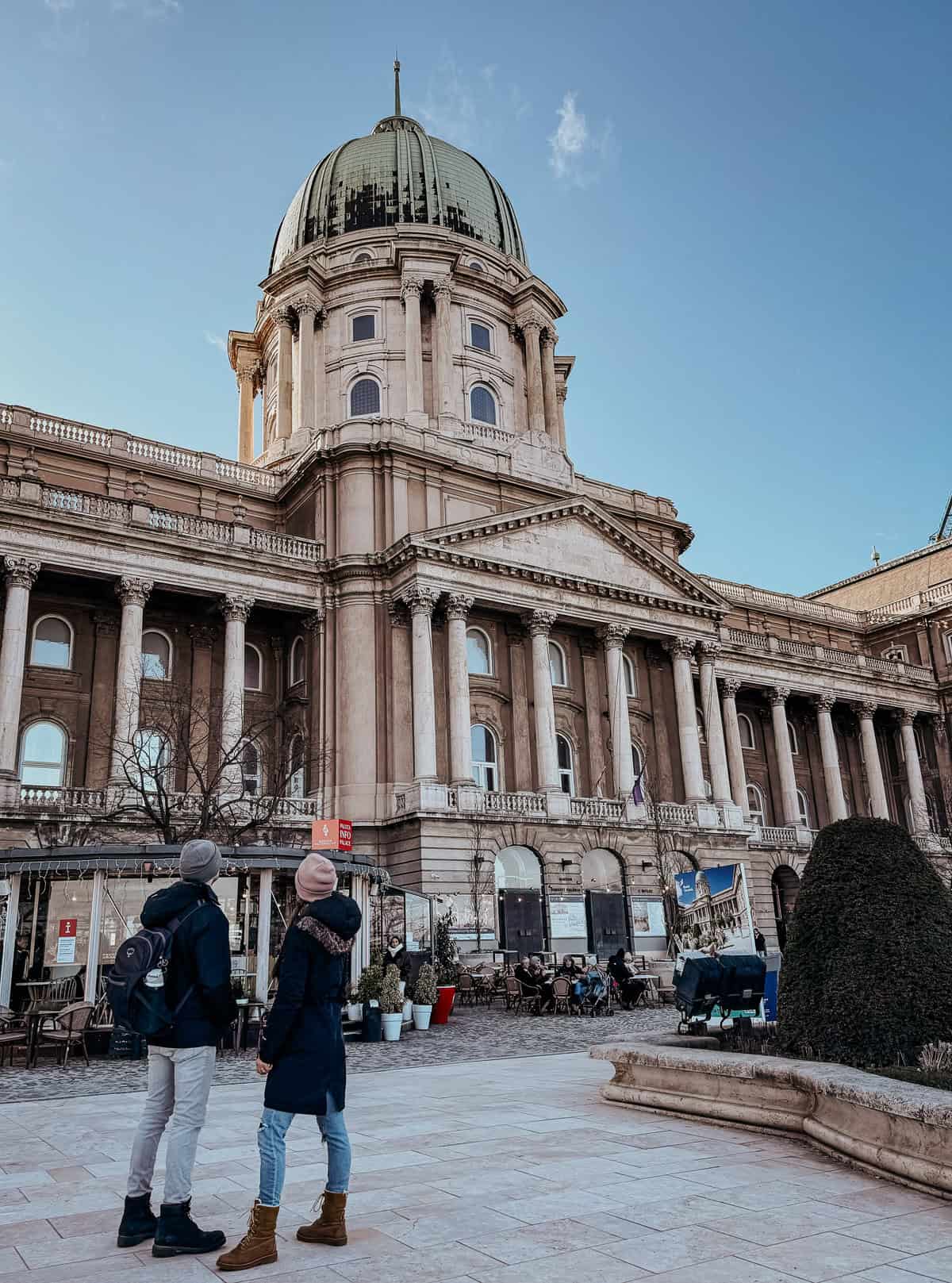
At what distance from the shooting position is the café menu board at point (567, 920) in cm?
3394

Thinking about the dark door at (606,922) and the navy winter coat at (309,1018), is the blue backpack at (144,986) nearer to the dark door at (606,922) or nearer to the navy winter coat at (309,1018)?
the navy winter coat at (309,1018)

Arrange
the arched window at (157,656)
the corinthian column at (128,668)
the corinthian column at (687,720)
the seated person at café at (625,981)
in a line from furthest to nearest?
the corinthian column at (687,720) → the arched window at (157,656) → the corinthian column at (128,668) → the seated person at café at (625,981)

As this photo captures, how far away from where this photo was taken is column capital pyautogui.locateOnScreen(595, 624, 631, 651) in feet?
130

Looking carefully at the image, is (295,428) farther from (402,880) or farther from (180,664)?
(402,880)

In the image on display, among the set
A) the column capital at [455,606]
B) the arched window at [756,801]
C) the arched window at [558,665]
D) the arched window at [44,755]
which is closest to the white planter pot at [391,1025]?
the arched window at [44,755]

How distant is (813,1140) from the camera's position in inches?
305

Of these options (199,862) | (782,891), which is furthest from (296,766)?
(199,862)

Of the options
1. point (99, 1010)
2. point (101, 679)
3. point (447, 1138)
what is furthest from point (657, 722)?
point (447, 1138)

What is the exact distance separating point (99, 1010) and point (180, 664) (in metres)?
19.4

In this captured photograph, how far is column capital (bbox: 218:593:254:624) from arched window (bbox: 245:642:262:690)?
3416 millimetres

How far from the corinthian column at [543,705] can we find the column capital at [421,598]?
4.31 metres

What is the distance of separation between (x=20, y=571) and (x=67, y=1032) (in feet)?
62.7

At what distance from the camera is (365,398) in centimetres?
4828

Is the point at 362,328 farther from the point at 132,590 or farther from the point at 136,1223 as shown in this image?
the point at 136,1223
